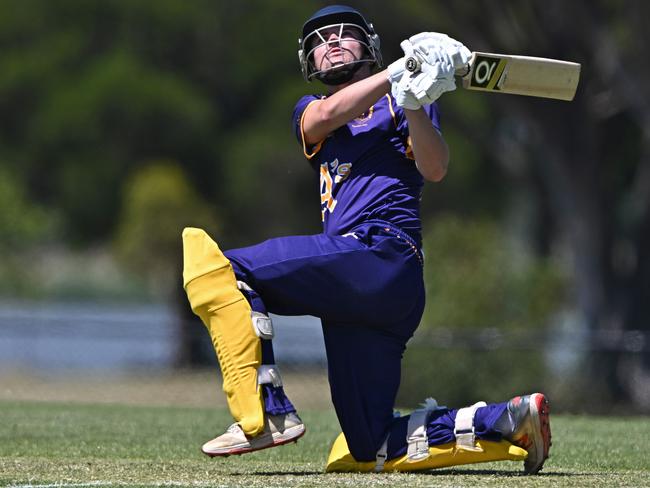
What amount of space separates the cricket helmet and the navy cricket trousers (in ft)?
2.21

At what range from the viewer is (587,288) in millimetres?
17391

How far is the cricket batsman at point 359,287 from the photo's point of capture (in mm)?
4938

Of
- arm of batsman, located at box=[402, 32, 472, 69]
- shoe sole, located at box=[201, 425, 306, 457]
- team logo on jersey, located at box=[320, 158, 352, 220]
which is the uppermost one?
arm of batsman, located at box=[402, 32, 472, 69]

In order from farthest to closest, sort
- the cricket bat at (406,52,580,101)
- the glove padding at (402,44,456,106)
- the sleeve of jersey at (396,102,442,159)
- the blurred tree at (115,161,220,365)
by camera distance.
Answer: the blurred tree at (115,161,220,365), the sleeve of jersey at (396,102,442,159), the cricket bat at (406,52,580,101), the glove padding at (402,44,456,106)

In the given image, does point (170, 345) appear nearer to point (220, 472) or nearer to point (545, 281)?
point (545, 281)

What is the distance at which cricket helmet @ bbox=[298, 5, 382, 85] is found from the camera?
5398 mm

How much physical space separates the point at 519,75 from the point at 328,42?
77cm

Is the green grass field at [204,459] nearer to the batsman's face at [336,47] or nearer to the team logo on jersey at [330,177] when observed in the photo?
the team logo on jersey at [330,177]

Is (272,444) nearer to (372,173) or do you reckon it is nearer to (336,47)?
(372,173)

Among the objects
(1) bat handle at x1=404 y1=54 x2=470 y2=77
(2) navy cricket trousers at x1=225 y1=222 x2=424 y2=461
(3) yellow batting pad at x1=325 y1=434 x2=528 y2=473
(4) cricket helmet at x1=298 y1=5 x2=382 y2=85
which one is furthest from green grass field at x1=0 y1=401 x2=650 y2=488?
(4) cricket helmet at x1=298 y1=5 x2=382 y2=85

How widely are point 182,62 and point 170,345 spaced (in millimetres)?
6357

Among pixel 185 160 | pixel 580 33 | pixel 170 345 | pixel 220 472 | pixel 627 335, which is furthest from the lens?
pixel 185 160

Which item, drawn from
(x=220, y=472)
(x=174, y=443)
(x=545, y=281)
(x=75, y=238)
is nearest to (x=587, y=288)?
(x=545, y=281)

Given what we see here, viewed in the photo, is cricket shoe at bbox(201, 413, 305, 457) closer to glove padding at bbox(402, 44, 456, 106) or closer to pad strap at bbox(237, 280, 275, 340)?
pad strap at bbox(237, 280, 275, 340)
